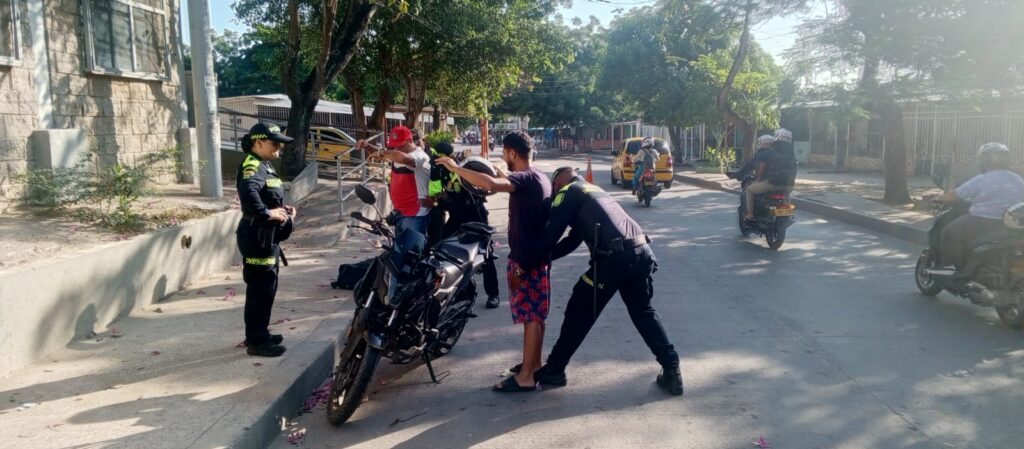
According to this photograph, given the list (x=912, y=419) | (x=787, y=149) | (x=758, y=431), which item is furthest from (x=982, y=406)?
(x=787, y=149)

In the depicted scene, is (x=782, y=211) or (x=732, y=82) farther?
(x=732, y=82)

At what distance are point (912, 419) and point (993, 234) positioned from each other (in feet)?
9.98

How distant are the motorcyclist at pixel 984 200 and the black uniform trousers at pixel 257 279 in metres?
5.97

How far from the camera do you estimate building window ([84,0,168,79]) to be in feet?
32.3

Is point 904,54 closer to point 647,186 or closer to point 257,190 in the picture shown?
point 647,186

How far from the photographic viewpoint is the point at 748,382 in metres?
5.16

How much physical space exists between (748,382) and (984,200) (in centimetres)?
332

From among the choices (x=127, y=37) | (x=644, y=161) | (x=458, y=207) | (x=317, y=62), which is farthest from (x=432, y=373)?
(x=644, y=161)

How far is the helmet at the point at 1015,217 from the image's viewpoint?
20.4 feet

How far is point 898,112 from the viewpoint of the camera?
15352mm

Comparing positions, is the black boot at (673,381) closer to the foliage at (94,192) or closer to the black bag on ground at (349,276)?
the black bag on ground at (349,276)

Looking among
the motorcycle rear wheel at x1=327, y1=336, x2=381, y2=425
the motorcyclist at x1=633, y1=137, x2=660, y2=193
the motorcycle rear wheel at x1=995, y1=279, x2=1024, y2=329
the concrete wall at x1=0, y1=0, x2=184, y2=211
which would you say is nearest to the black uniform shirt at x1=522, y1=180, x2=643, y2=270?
the motorcycle rear wheel at x1=327, y1=336, x2=381, y2=425

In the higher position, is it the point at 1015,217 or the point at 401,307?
the point at 1015,217

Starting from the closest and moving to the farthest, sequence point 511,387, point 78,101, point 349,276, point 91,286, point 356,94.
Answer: point 511,387 < point 91,286 < point 349,276 < point 78,101 < point 356,94
